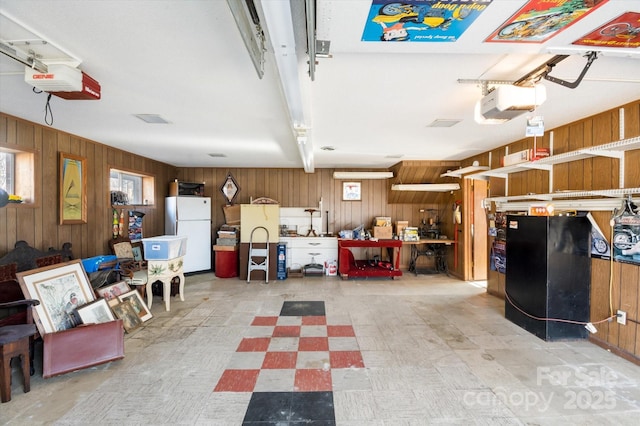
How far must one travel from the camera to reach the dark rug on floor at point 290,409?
1.99 m

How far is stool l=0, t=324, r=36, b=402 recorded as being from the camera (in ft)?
7.13

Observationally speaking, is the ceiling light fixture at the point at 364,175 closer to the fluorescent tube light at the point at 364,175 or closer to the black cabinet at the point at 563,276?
the fluorescent tube light at the point at 364,175

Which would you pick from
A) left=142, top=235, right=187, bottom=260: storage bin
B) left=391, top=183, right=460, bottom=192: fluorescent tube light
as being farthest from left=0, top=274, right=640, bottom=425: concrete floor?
left=391, top=183, right=460, bottom=192: fluorescent tube light

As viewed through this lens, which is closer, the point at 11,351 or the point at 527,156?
the point at 11,351

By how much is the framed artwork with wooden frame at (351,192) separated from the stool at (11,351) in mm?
5781

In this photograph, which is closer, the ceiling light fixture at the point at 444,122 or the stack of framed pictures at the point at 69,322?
the stack of framed pictures at the point at 69,322

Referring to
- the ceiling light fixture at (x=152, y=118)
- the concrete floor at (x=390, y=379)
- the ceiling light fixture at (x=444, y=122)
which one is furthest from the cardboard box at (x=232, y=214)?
the ceiling light fixture at (x=444, y=122)

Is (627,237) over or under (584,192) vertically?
under

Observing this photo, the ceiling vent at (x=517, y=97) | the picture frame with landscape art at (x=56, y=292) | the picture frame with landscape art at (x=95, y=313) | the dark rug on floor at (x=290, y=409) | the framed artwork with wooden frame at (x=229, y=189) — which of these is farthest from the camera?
the framed artwork with wooden frame at (x=229, y=189)

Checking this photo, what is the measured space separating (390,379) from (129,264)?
13.8 feet

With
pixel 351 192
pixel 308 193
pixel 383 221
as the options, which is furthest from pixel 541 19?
pixel 308 193

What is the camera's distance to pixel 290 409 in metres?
2.10

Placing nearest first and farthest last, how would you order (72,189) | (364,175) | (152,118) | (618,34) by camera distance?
(618,34) < (152,118) < (72,189) < (364,175)

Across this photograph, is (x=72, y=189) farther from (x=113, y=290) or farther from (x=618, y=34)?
(x=618, y=34)
